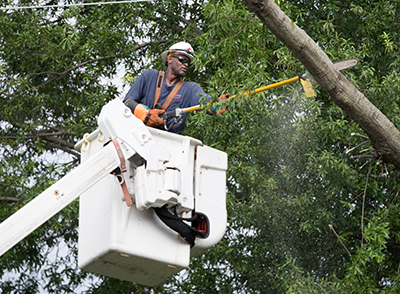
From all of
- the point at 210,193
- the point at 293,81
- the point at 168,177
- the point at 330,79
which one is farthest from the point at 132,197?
the point at 330,79

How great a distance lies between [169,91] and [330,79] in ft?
3.82

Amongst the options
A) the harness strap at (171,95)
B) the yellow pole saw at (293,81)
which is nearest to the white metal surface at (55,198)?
the yellow pole saw at (293,81)

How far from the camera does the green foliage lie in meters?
7.16

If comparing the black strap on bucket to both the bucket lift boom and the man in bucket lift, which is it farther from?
the man in bucket lift

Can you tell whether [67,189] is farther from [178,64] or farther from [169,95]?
[178,64]

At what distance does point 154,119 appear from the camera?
5.16 m

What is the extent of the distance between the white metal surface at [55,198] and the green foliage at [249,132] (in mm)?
1879

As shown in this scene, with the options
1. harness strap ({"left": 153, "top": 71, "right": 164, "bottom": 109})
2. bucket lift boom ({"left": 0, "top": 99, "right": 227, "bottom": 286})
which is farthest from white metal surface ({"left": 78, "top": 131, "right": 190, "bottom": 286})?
harness strap ({"left": 153, "top": 71, "right": 164, "bottom": 109})

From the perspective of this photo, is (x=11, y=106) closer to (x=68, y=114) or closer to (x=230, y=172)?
(x=68, y=114)

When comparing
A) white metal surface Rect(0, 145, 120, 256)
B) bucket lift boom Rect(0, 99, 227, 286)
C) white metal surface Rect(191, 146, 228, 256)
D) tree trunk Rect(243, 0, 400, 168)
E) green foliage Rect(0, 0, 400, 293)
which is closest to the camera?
white metal surface Rect(0, 145, 120, 256)

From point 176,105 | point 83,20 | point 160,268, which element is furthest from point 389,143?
point 83,20

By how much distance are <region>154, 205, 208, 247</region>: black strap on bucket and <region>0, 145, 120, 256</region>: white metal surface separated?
17.1 inches

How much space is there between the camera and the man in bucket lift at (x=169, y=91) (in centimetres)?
532

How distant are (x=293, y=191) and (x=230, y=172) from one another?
694 mm
